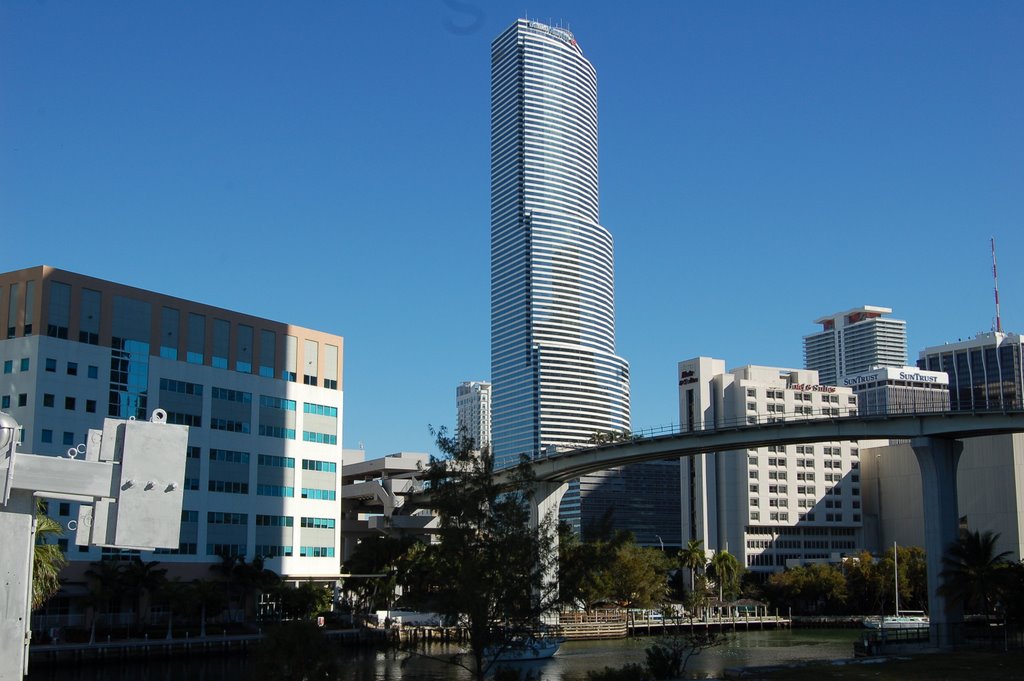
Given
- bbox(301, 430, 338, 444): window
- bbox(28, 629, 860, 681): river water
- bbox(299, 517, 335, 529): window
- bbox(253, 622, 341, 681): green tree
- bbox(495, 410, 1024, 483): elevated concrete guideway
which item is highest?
bbox(301, 430, 338, 444): window

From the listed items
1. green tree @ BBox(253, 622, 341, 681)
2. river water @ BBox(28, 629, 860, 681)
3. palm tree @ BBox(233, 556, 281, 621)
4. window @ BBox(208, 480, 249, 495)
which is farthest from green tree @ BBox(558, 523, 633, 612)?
window @ BBox(208, 480, 249, 495)

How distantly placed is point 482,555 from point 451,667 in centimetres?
3857

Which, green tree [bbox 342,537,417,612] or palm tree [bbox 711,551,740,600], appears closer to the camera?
green tree [bbox 342,537,417,612]

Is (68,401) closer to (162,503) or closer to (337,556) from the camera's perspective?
(337,556)

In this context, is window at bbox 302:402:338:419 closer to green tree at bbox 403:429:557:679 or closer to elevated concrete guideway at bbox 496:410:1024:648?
elevated concrete guideway at bbox 496:410:1024:648

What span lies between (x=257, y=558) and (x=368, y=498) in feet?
146

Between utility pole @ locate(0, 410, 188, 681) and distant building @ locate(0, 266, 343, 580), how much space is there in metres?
73.8

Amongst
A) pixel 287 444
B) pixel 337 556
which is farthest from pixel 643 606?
pixel 287 444

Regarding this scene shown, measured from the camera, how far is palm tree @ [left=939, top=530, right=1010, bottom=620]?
71.6m

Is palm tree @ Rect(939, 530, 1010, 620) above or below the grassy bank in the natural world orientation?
above

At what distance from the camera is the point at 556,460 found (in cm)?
10638

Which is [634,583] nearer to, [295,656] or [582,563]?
[295,656]

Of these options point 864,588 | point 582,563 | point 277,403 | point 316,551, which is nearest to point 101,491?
point 582,563

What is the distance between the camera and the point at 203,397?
97.1m
